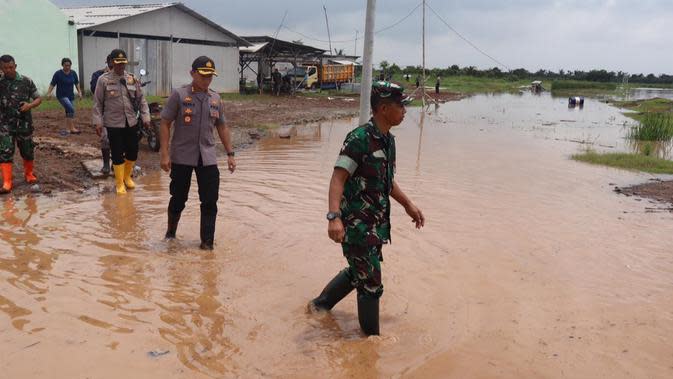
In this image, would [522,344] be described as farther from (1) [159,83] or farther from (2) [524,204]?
(1) [159,83]

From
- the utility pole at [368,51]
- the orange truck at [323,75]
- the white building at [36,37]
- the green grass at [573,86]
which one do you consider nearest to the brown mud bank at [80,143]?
the utility pole at [368,51]

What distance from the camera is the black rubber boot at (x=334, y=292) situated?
392 centimetres

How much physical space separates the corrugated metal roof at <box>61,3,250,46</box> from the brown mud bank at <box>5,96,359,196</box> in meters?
5.44

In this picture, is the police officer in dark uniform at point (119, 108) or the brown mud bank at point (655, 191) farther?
the brown mud bank at point (655, 191)

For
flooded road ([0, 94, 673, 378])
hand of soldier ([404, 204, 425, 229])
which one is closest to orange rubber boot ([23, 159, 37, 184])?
flooded road ([0, 94, 673, 378])

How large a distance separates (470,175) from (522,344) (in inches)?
263

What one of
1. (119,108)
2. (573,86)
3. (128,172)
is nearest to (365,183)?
(119,108)

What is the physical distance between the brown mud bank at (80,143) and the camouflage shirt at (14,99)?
0.80 m

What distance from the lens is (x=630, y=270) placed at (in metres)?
5.52

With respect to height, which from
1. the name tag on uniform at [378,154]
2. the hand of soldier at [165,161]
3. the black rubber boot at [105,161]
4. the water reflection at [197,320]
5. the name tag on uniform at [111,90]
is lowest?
the water reflection at [197,320]

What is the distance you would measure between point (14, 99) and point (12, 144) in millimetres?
535

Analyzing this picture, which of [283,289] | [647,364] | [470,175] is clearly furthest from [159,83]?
[647,364]

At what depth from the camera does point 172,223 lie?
5395mm

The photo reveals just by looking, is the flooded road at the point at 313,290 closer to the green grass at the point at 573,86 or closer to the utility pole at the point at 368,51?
the utility pole at the point at 368,51
